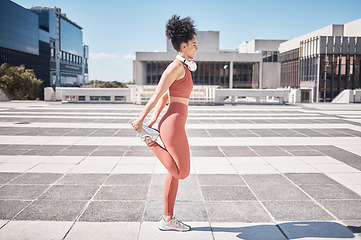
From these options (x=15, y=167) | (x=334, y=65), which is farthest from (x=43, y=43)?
(x=15, y=167)

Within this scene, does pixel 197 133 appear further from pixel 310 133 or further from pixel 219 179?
pixel 219 179

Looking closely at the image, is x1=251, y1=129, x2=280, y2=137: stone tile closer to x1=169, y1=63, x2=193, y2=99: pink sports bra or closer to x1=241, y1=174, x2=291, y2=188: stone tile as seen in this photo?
x1=241, y1=174, x2=291, y2=188: stone tile

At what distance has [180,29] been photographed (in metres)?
3.04

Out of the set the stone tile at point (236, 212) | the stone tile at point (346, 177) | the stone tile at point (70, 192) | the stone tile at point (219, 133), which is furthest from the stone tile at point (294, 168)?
the stone tile at point (219, 133)

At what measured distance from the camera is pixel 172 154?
296cm

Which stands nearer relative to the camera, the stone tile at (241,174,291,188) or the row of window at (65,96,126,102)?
the stone tile at (241,174,291,188)

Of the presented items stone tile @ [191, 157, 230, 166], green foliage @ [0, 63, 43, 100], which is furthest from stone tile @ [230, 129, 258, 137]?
green foliage @ [0, 63, 43, 100]

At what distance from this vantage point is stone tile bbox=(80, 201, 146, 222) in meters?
3.38

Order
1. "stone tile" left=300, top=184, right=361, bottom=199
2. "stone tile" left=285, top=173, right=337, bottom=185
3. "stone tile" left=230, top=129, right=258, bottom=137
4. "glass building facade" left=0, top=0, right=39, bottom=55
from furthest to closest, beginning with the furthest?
"glass building facade" left=0, top=0, right=39, bottom=55 → "stone tile" left=230, top=129, right=258, bottom=137 → "stone tile" left=285, top=173, right=337, bottom=185 → "stone tile" left=300, top=184, right=361, bottom=199

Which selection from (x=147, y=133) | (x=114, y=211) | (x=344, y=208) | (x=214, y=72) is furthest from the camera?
(x=214, y=72)

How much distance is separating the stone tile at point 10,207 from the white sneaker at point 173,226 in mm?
1710

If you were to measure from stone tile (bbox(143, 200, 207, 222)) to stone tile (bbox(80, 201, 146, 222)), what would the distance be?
95 millimetres

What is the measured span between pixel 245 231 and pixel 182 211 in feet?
2.63

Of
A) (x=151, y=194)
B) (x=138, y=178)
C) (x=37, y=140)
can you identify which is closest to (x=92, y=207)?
(x=151, y=194)
